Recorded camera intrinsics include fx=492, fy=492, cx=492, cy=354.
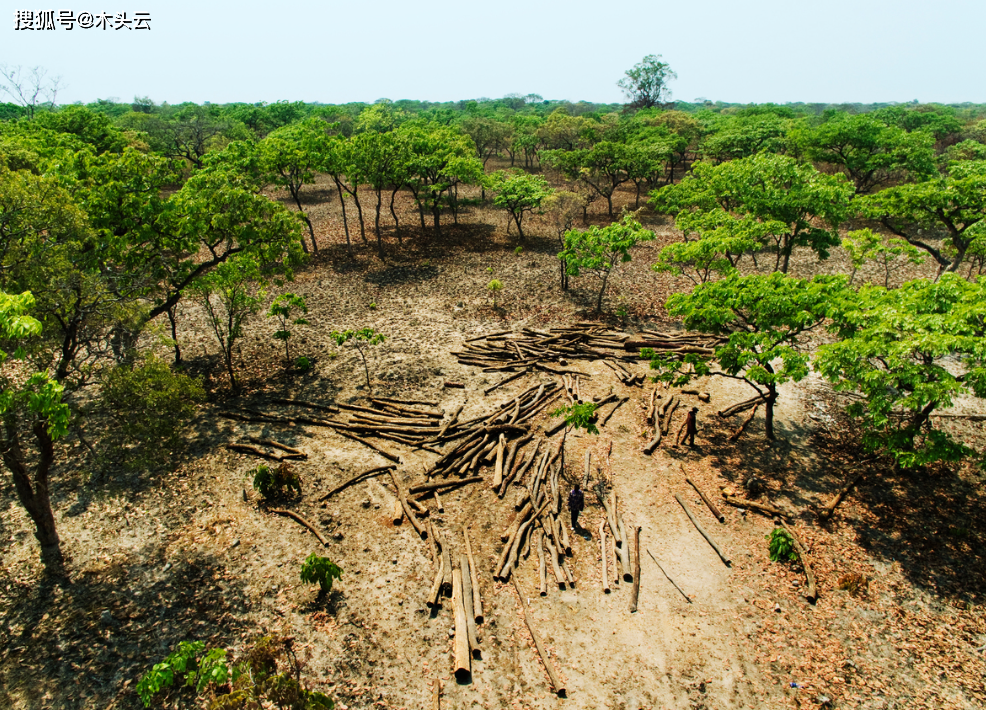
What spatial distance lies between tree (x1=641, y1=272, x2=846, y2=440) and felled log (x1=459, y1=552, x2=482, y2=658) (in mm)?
8396

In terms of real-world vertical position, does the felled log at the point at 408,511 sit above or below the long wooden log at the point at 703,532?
above

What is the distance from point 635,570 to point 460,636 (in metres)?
4.68

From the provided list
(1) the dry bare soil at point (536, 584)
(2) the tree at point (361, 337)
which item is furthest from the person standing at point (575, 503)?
(2) the tree at point (361, 337)

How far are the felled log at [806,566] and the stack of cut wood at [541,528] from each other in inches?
222

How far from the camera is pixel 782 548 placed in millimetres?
12625

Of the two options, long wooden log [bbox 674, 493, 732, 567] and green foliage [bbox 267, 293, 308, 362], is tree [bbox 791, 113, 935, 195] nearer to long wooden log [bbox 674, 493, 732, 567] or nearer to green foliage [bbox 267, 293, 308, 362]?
long wooden log [bbox 674, 493, 732, 567]

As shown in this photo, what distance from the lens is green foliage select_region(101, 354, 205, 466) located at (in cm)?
1165

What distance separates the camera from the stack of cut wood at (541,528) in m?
12.3

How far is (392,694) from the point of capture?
31.7 feet

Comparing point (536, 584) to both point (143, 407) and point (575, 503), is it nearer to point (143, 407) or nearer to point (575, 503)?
point (575, 503)

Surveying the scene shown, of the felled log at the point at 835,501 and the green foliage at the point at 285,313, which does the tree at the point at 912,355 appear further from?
the green foliage at the point at 285,313

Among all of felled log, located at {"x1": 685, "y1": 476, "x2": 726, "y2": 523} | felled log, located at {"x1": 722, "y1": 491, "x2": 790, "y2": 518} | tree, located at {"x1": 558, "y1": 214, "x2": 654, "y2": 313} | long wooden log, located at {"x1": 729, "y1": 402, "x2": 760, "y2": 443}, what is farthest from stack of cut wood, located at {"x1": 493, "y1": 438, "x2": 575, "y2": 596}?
tree, located at {"x1": 558, "y1": 214, "x2": 654, "y2": 313}

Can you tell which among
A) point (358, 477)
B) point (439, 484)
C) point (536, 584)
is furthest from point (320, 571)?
point (536, 584)

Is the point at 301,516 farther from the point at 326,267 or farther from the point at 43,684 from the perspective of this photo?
the point at 326,267
